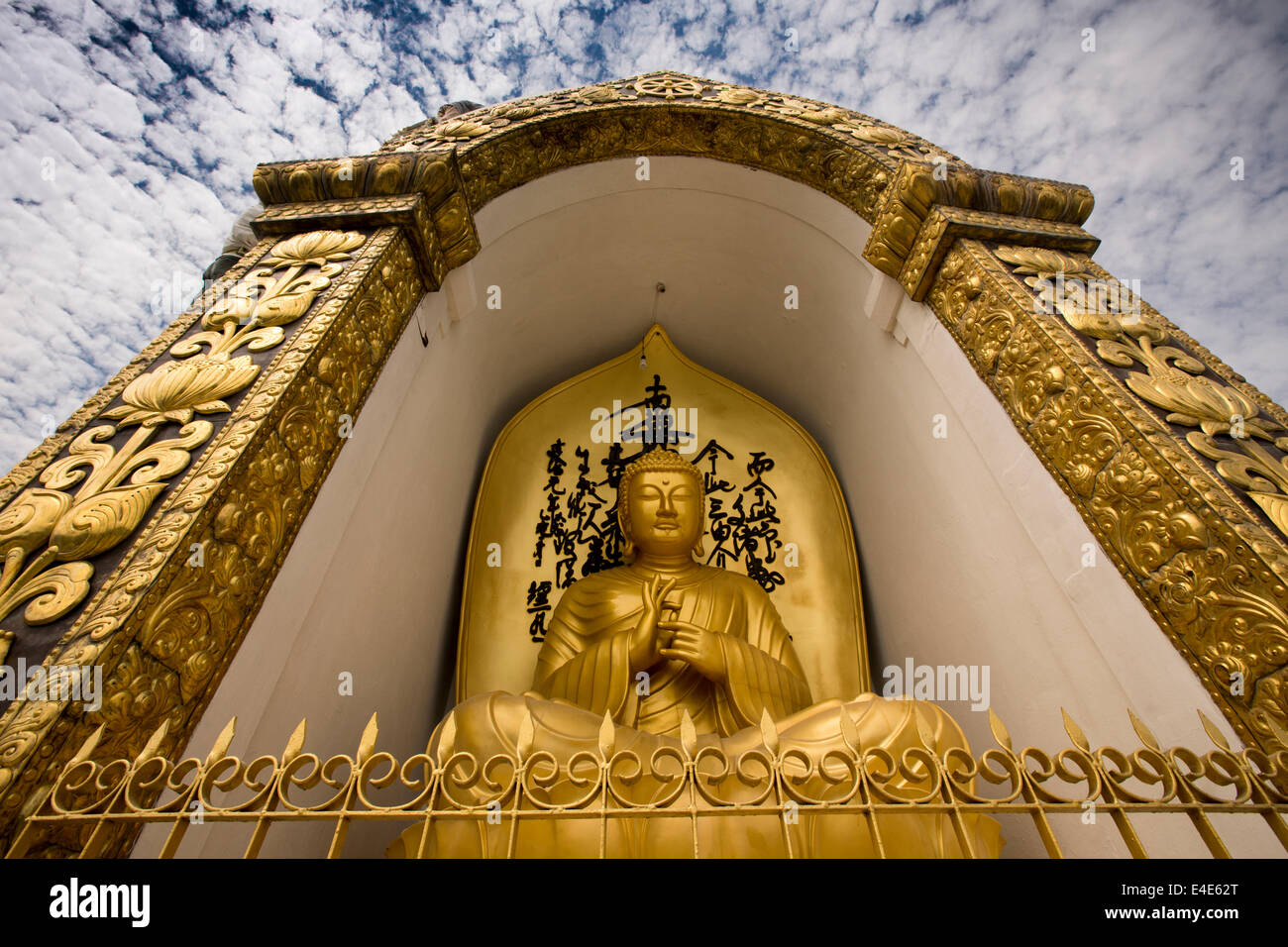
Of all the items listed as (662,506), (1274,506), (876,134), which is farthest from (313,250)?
(1274,506)

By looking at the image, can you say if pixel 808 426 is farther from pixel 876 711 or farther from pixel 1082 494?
pixel 876 711

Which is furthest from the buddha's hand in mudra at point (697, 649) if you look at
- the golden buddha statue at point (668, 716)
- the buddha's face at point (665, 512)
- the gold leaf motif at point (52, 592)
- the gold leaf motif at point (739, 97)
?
the gold leaf motif at point (739, 97)

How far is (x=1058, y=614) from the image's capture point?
2057 mm

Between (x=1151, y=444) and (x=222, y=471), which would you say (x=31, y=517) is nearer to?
(x=222, y=471)

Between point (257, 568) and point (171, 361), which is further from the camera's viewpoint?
point (171, 361)

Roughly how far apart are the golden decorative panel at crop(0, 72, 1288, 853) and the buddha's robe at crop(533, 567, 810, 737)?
1.13 metres

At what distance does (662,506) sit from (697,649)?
3.48ft

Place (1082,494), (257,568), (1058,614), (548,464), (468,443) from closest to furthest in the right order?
(257,568) < (1082,494) < (1058,614) < (468,443) < (548,464)

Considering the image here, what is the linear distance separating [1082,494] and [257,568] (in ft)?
7.23

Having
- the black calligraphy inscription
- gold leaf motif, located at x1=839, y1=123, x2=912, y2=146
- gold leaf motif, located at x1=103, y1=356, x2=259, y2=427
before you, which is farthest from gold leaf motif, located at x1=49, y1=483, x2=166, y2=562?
gold leaf motif, located at x1=839, y1=123, x2=912, y2=146

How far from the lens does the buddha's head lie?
3299 mm
